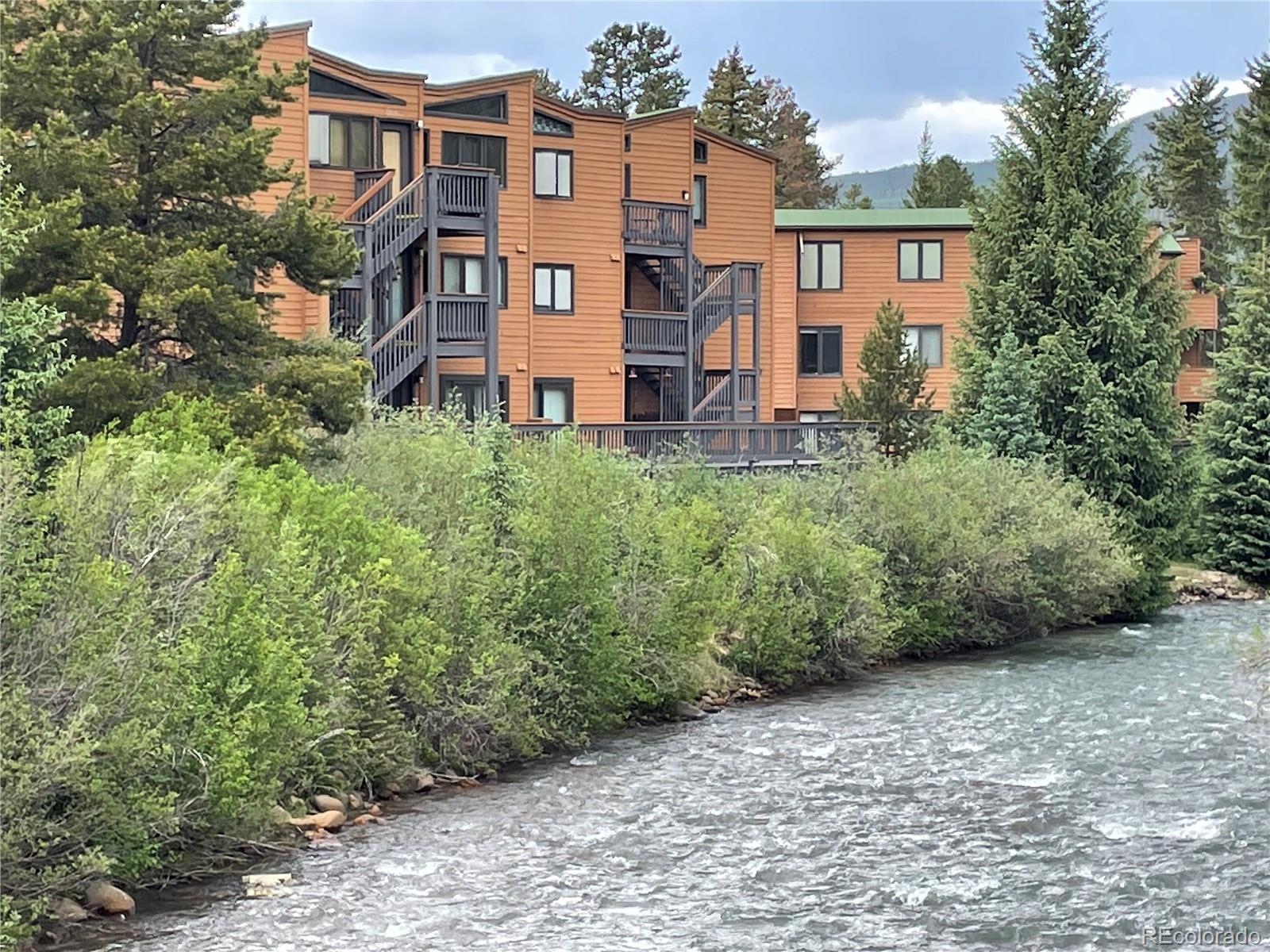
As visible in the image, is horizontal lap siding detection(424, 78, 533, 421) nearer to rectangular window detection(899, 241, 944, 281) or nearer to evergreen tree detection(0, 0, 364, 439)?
rectangular window detection(899, 241, 944, 281)

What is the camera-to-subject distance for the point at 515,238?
39531 millimetres

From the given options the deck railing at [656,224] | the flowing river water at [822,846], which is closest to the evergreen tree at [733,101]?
the deck railing at [656,224]

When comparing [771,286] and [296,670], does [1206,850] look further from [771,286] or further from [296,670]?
[771,286]

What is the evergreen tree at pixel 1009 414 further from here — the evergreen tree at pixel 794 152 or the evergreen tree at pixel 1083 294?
the evergreen tree at pixel 794 152

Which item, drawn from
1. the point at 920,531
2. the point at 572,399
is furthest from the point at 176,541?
the point at 572,399

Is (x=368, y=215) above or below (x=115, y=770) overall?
above

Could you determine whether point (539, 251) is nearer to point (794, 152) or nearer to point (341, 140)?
point (341, 140)

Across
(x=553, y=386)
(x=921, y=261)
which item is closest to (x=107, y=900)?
(x=553, y=386)

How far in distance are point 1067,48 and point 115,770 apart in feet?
105

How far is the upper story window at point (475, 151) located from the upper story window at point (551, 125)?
58.8 inches

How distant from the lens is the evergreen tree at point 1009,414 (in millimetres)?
36625

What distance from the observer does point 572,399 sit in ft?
133

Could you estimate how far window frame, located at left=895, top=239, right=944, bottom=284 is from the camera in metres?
51.9

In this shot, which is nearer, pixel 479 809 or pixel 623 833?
pixel 623 833
